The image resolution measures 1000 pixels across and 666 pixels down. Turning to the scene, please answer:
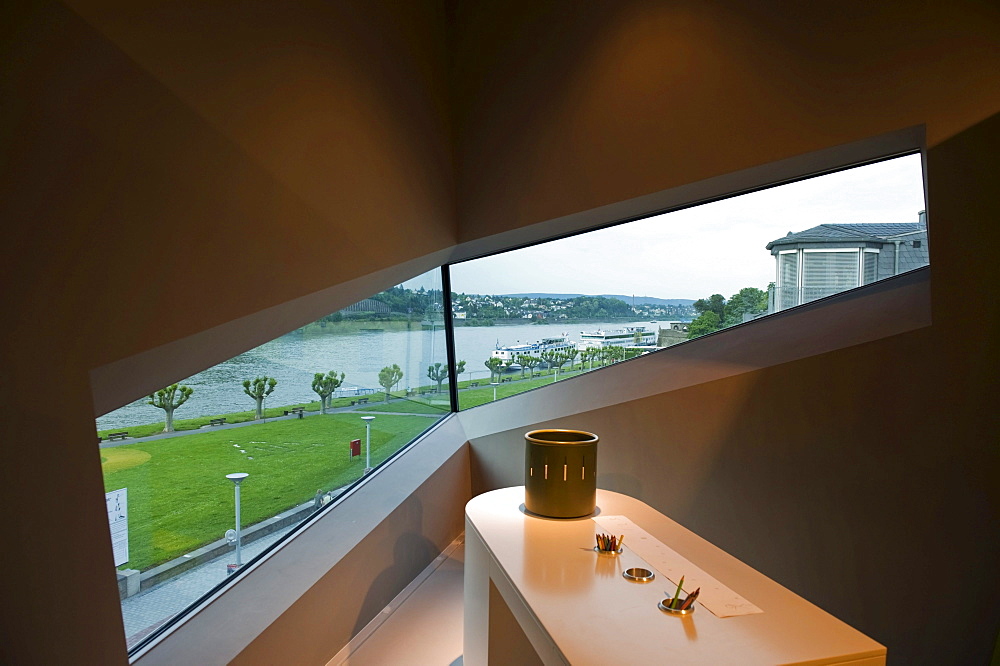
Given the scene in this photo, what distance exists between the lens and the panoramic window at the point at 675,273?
2.85 metres

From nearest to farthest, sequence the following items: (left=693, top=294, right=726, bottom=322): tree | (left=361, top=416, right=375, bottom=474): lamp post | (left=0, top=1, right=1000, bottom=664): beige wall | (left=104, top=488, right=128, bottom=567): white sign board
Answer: (left=0, top=1, right=1000, bottom=664): beige wall → (left=104, top=488, right=128, bottom=567): white sign board → (left=693, top=294, right=726, bottom=322): tree → (left=361, top=416, right=375, bottom=474): lamp post

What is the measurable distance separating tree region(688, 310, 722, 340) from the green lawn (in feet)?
5.85

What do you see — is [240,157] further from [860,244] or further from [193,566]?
[860,244]

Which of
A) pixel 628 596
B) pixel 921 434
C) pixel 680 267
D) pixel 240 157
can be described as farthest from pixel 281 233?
pixel 921 434

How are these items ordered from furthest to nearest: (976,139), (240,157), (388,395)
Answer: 1. (388,395)
2. (976,139)
3. (240,157)

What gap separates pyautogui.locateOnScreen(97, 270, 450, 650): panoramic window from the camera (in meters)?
1.87

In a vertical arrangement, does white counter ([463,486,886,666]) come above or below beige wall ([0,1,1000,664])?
below

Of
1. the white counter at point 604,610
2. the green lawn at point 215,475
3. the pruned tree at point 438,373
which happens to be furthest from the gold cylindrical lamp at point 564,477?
the pruned tree at point 438,373

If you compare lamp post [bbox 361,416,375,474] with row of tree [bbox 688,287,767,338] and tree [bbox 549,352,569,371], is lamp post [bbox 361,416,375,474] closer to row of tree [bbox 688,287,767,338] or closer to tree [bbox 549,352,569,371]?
tree [bbox 549,352,569,371]

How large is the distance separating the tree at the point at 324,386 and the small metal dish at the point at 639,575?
1731 millimetres

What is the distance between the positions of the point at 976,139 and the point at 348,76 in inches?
91.4

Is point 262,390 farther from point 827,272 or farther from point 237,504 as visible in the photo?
point 827,272

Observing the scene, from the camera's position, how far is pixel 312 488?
289 centimetres

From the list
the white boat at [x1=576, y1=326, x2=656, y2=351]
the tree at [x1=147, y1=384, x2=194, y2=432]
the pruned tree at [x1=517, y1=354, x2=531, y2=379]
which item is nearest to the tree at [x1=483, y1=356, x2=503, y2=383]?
the pruned tree at [x1=517, y1=354, x2=531, y2=379]
